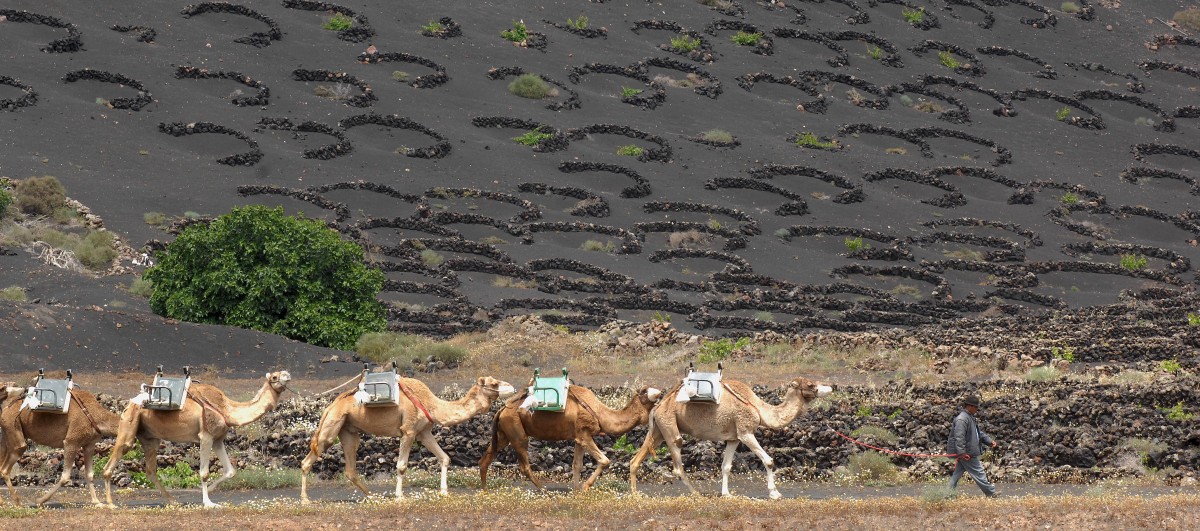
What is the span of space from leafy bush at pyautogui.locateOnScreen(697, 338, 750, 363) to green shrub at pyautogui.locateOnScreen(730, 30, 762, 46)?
52.3 m

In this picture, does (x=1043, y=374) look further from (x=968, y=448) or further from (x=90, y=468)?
(x=90, y=468)

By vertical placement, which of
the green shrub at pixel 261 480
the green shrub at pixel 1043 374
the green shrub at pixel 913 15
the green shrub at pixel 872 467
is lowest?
the green shrub at pixel 261 480

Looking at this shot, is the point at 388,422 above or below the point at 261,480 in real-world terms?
above

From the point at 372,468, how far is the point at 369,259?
36151 mm

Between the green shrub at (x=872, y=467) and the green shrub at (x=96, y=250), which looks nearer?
the green shrub at (x=872, y=467)

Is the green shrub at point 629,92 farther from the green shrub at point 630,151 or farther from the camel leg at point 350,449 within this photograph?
the camel leg at point 350,449

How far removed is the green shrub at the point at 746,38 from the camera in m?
97.5

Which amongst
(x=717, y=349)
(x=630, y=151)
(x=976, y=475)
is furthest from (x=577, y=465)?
(x=630, y=151)

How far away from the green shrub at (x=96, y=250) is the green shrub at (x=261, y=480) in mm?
33320

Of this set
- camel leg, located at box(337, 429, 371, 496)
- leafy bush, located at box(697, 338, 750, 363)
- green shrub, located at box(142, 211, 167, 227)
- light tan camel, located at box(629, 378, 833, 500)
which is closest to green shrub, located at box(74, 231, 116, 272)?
green shrub, located at box(142, 211, 167, 227)

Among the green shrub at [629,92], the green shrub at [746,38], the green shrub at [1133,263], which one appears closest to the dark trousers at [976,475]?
the green shrub at [1133,263]

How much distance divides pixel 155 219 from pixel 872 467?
1744 inches

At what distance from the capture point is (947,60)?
99.9 metres

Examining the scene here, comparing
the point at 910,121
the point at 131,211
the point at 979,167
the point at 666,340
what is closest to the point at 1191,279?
the point at 979,167
